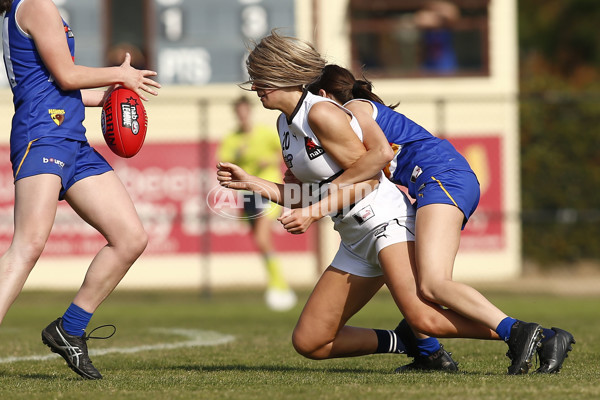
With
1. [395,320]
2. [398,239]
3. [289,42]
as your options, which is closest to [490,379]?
[398,239]

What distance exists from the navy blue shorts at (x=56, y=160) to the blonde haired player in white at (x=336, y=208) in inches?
27.9

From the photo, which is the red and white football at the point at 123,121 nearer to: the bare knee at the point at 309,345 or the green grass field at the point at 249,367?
the green grass field at the point at 249,367

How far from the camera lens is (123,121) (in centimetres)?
502

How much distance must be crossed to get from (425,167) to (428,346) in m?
1.02

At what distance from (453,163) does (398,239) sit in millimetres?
513

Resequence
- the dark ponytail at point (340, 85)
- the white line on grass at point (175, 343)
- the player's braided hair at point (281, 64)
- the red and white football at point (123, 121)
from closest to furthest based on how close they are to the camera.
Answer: the player's braided hair at point (281, 64) → the red and white football at point (123, 121) → the dark ponytail at point (340, 85) → the white line on grass at point (175, 343)

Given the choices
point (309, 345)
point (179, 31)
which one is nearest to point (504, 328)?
point (309, 345)

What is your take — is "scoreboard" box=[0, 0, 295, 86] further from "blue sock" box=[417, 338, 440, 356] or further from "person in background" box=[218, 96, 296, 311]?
"blue sock" box=[417, 338, 440, 356]

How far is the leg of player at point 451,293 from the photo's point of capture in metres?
4.59

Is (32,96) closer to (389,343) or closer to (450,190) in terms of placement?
(450,190)

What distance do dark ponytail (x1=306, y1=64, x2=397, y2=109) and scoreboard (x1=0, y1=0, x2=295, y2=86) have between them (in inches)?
363

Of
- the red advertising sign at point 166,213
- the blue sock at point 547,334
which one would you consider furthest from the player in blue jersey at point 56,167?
the red advertising sign at point 166,213

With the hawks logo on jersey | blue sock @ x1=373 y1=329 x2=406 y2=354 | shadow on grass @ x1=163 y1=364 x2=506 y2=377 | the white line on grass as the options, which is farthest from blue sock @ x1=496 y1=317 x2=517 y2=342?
the white line on grass

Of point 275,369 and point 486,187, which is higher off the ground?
point 486,187
